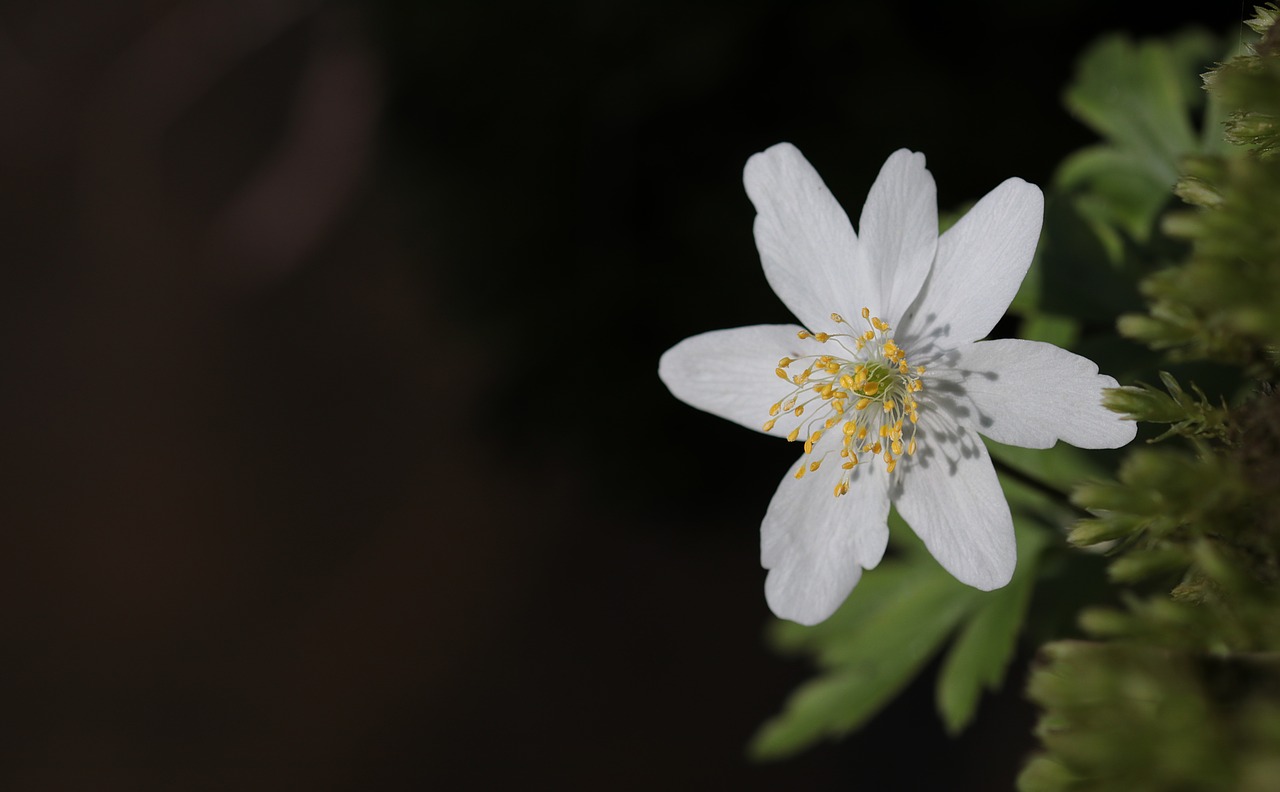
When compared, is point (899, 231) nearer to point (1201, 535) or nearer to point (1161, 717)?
point (1201, 535)

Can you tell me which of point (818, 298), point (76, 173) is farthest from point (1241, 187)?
point (76, 173)

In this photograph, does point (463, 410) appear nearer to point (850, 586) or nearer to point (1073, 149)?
point (1073, 149)

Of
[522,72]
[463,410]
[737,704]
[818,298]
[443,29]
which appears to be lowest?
[737,704]

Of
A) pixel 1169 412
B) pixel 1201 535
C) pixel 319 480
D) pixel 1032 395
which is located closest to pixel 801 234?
pixel 1032 395

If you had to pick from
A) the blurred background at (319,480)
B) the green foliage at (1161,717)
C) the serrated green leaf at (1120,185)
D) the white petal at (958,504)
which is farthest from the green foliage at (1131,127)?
the blurred background at (319,480)

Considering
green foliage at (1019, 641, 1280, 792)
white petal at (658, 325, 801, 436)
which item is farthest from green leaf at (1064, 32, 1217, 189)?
green foliage at (1019, 641, 1280, 792)

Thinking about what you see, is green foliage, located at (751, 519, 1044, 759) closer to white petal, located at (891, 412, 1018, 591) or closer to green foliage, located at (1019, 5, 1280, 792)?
white petal, located at (891, 412, 1018, 591)
